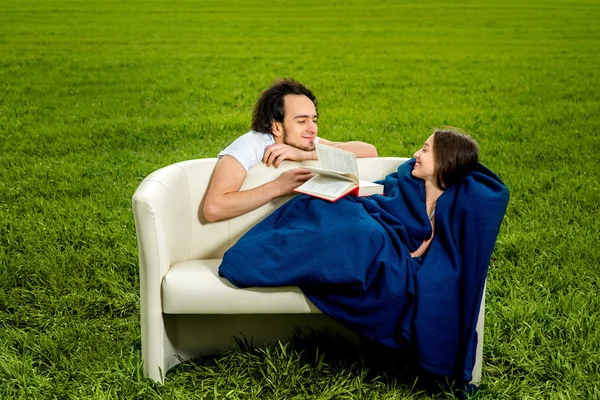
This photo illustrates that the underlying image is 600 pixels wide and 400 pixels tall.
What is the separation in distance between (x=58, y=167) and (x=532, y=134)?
524cm

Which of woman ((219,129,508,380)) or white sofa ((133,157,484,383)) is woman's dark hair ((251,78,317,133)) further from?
woman ((219,129,508,380))

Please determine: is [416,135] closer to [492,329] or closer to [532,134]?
[532,134]

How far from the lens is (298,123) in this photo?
4.33 m

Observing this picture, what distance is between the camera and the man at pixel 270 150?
3.99m

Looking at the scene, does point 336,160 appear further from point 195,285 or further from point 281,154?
point 195,285

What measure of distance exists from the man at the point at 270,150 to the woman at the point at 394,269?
0.40 m

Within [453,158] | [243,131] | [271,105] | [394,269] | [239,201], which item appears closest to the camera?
[394,269]

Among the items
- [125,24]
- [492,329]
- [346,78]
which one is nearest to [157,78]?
[346,78]

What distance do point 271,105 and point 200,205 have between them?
680 mm

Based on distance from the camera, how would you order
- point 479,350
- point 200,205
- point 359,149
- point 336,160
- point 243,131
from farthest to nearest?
1. point 243,131
2. point 359,149
3. point 200,205
4. point 336,160
5. point 479,350

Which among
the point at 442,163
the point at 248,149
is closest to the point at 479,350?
the point at 442,163

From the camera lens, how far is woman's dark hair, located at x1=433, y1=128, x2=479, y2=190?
3.71 meters

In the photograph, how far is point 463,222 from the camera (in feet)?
11.6

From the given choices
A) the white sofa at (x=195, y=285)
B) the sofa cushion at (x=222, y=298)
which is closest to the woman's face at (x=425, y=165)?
the white sofa at (x=195, y=285)
